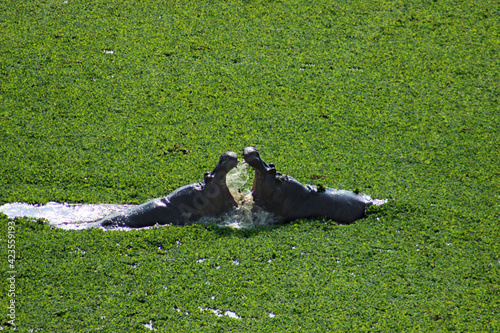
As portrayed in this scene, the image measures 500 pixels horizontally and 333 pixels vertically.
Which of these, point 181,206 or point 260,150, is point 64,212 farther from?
point 260,150

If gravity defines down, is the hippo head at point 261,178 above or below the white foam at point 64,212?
above

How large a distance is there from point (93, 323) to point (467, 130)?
566 cm

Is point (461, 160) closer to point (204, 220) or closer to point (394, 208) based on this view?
point (394, 208)

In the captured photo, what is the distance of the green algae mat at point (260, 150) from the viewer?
17.4 feet

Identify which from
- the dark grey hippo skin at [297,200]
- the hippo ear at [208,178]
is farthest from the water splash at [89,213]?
the hippo ear at [208,178]

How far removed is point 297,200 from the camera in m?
6.32

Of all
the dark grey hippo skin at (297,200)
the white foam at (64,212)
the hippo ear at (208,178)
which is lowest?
the white foam at (64,212)

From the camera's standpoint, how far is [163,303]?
5.24 metres

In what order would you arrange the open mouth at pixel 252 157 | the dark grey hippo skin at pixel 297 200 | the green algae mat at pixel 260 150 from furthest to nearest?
the dark grey hippo skin at pixel 297 200, the open mouth at pixel 252 157, the green algae mat at pixel 260 150

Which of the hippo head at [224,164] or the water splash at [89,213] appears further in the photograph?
the water splash at [89,213]

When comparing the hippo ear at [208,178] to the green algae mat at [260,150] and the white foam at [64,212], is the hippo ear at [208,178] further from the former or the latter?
the white foam at [64,212]

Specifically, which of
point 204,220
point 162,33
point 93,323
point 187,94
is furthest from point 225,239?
point 162,33

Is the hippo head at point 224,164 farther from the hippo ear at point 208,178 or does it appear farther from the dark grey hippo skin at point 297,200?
the dark grey hippo skin at point 297,200

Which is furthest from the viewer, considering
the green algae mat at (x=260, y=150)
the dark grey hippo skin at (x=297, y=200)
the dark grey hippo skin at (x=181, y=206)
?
the dark grey hippo skin at (x=297, y=200)
